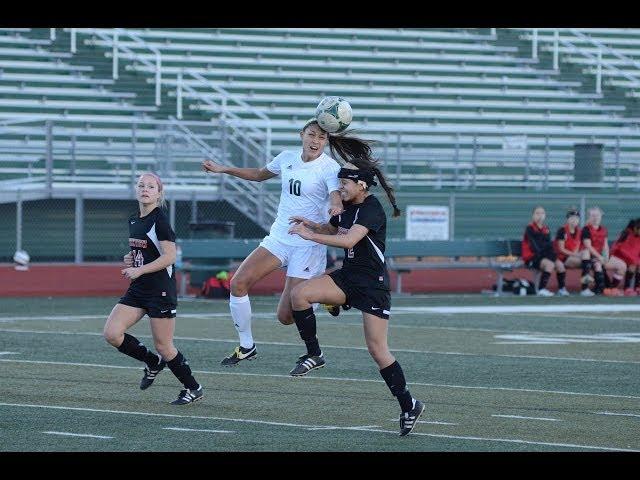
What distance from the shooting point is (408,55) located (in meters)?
33.4

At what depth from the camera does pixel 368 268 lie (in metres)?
9.63

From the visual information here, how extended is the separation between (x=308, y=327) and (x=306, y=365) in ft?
1.02

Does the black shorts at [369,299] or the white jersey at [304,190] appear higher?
the white jersey at [304,190]

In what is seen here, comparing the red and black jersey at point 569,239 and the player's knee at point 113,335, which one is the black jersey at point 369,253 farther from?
the red and black jersey at point 569,239

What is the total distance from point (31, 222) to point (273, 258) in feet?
44.6

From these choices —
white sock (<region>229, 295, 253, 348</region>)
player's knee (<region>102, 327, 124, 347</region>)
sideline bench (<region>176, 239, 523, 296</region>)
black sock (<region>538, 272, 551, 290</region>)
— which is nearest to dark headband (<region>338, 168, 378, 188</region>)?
player's knee (<region>102, 327, 124, 347</region>)

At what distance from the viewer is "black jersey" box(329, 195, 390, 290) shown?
9578mm

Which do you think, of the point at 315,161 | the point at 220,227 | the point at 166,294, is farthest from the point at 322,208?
the point at 220,227

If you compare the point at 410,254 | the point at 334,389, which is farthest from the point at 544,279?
the point at 334,389

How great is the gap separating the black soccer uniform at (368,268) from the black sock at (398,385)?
1.15 ft

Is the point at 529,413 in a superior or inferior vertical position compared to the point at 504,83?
inferior

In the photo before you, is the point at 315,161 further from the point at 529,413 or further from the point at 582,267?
the point at 582,267

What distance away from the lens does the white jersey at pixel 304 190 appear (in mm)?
11867

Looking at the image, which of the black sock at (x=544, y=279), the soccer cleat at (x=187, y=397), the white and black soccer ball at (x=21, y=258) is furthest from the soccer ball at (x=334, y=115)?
the white and black soccer ball at (x=21, y=258)
